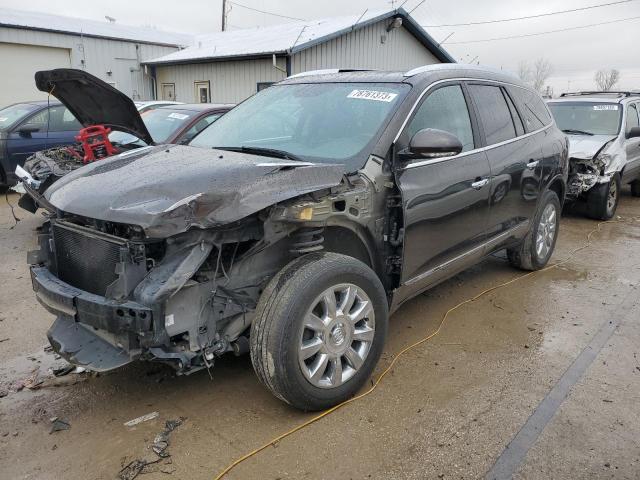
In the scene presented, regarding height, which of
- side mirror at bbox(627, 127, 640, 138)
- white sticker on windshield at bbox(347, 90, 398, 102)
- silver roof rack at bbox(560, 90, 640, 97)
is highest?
silver roof rack at bbox(560, 90, 640, 97)

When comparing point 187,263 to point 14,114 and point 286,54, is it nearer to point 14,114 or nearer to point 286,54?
point 14,114

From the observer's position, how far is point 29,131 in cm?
866

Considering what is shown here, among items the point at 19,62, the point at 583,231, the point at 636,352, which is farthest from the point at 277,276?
the point at 19,62

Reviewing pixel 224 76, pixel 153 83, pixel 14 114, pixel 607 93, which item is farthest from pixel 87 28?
pixel 607 93

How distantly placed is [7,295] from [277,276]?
3287 millimetres

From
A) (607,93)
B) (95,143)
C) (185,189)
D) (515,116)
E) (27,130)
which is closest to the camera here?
(185,189)

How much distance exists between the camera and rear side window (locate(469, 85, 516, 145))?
13.7ft

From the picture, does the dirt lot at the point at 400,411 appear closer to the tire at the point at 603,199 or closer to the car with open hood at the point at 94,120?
the car with open hood at the point at 94,120

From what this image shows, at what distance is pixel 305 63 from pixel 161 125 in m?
8.79

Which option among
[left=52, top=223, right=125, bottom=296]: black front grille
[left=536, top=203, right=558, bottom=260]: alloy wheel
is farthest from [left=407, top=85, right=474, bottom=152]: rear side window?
[left=52, top=223, right=125, bottom=296]: black front grille

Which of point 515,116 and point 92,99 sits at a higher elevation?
point 92,99

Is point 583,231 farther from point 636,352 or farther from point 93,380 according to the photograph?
point 93,380

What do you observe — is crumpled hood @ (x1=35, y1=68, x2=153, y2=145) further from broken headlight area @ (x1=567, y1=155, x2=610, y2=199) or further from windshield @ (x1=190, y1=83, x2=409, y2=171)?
broken headlight area @ (x1=567, y1=155, x2=610, y2=199)

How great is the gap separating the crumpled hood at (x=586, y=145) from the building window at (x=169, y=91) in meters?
14.3
